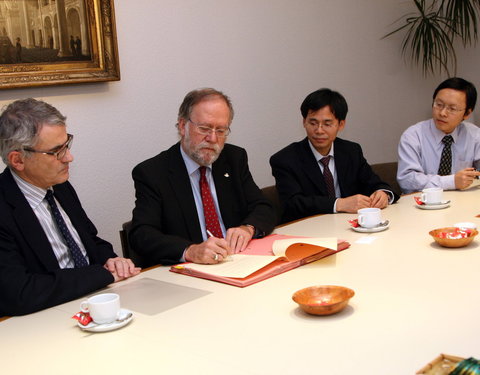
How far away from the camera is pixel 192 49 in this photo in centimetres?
375

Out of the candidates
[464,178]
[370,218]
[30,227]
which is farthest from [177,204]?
[464,178]

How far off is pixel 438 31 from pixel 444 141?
2.08 metres

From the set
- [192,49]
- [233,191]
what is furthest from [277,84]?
[233,191]

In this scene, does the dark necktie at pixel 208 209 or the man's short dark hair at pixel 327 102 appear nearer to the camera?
the dark necktie at pixel 208 209

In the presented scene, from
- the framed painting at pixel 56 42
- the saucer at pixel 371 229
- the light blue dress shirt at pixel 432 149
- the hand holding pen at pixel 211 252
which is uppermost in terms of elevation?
the framed painting at pixel 56 42

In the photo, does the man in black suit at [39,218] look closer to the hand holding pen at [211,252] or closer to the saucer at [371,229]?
the hand holding pen at [211,252]

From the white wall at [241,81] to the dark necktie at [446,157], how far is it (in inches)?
46.8

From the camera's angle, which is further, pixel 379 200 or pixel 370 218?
pixel 379 200

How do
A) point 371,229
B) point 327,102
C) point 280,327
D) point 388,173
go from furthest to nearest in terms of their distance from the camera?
point 388,173 → point 327,102 → point 371,229 → point 280,327

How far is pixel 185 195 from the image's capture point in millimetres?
2580

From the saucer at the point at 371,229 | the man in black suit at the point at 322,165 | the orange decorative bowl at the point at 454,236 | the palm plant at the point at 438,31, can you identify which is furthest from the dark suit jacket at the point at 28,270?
the palm plant at the point at 438,31

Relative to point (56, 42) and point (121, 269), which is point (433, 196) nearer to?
point (121, 269)

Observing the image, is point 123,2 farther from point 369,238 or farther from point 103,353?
point 103,353

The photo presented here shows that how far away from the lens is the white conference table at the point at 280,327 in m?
1.28
